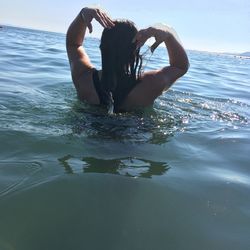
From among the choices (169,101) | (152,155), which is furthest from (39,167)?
(169,101)

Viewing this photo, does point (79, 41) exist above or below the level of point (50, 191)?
above

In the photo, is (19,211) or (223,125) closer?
(19,211)

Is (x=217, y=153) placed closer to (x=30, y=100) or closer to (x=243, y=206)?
(x=243, y=206)

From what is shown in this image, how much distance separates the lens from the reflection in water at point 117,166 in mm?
4090

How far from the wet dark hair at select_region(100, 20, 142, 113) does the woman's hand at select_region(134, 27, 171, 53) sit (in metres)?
0.09

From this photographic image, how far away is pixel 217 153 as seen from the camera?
505 centimetres

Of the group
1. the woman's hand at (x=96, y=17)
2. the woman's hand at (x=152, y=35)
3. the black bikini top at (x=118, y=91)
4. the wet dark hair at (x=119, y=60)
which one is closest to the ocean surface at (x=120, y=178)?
the black bikini top at (x=118, y=91)

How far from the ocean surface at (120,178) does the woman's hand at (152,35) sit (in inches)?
38.9

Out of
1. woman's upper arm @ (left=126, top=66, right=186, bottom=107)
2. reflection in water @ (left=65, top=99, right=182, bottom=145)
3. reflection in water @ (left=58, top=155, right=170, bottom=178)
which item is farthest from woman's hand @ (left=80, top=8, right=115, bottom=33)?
reflection in water @ (left=58, top=155, right=170, bottom=178)

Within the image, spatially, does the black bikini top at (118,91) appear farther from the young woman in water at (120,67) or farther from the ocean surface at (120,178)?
the ocean surface at (120,178)

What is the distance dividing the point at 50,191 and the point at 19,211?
0.40m

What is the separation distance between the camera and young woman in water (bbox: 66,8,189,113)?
4637 millimetres

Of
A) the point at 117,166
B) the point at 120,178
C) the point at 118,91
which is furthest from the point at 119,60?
the point at 120,178

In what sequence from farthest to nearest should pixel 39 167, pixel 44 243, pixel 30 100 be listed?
pixel 30 100
pixel 39 167
pixel 44 243
